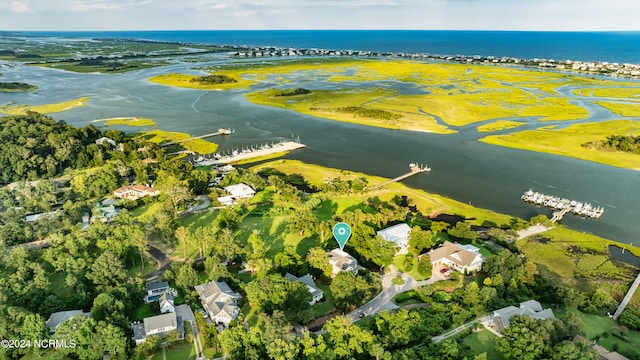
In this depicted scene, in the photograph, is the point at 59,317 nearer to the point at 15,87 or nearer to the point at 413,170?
the point at 413,170

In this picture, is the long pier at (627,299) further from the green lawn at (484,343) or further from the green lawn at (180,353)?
the green lawn at (180,353)

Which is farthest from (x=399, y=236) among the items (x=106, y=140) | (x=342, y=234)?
(x=106, y=140)

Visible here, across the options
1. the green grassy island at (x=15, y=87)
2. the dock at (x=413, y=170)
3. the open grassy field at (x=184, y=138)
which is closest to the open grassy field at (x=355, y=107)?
the dock at (x=413, y=170)

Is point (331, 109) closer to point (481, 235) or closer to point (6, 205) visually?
point (481, 235)

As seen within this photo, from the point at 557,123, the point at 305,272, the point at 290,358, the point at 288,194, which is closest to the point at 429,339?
the point at 290,358

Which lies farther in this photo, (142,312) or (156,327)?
(142,312)
